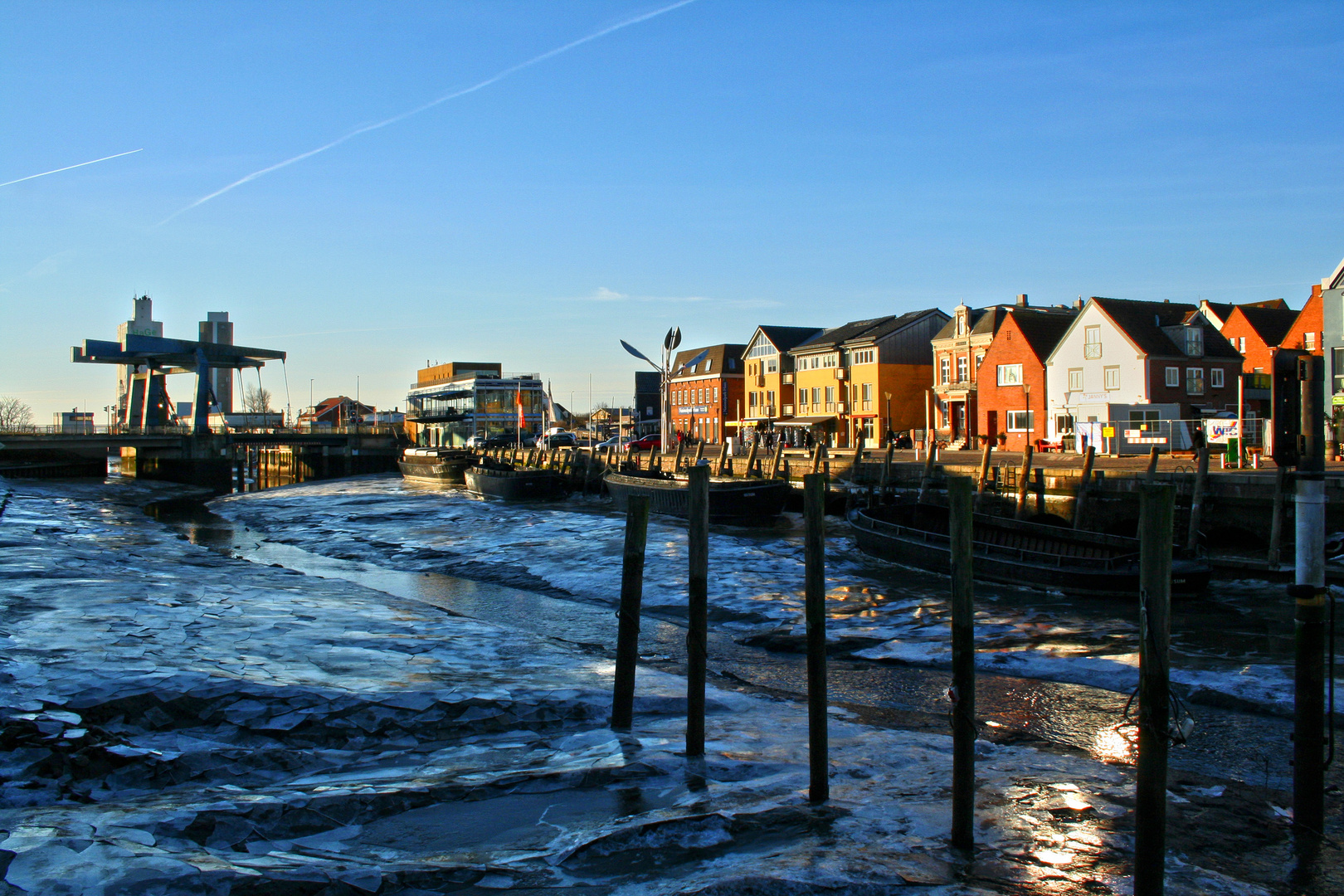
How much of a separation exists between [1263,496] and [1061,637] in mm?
10256

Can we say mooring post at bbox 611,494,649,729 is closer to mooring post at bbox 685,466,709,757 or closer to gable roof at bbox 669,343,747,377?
mooring post at bbox 685,466,709,757

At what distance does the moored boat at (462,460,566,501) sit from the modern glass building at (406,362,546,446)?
3355cm

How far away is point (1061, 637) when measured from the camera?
47.6ft

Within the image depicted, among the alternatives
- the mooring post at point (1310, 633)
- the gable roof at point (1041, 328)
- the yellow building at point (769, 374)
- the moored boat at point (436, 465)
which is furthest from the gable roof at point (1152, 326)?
the mooring post at point (1310, 633)

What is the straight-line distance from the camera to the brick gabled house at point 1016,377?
50219 millimetres

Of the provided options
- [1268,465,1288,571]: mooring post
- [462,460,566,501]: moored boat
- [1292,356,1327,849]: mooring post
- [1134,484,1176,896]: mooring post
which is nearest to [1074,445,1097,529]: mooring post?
[1268,465,1288,571]: mooring post

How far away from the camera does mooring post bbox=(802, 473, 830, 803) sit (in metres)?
6.61

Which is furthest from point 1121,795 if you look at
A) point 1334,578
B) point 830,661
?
point 1334,578

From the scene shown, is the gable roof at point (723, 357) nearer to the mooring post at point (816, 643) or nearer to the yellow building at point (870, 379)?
the yellow building at point (870, 379)

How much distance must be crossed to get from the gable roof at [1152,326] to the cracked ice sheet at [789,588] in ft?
71.8

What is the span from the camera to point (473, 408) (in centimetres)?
10812

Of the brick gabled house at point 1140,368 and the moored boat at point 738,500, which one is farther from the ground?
the brick gabled house at point 1140,368

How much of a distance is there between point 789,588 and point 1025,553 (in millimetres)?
4840

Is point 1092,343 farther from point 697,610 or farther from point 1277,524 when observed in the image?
point 697,610
